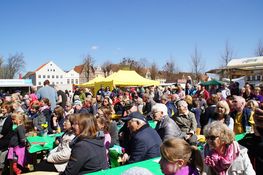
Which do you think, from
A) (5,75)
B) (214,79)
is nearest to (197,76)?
(214,79)

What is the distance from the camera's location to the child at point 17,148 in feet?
16.7

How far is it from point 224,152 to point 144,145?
1.16 metres

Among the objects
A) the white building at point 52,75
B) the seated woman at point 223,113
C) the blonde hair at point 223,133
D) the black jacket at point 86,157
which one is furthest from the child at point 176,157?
the white building at point 52,75

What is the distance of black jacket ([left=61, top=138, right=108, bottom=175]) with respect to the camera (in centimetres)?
297

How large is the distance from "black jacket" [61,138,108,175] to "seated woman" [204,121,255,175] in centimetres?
124

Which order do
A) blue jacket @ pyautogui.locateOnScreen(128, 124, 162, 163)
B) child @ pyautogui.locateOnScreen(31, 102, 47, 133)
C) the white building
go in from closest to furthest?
blue jacket @ pyautogui.locateOnScreen(128, 124, 162, 163) → child @ pyautogui.locateOnScreen(31, 102, 47, 133) → the white building

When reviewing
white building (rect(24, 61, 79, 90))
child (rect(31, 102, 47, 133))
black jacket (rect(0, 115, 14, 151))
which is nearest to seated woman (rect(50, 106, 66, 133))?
child (rect(31, 102, 47, 133))

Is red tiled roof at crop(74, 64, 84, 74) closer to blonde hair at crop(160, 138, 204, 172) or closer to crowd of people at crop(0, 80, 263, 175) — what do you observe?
crowd of people at crop(0, 80, 263, 175)

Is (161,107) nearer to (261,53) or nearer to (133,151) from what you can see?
(133,151)

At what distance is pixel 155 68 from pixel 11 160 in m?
64.1

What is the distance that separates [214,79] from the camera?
28.5m

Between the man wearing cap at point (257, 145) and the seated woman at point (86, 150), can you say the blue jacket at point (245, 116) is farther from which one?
the seated woman at point (86, 150)

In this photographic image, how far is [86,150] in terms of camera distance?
3000 millimetres

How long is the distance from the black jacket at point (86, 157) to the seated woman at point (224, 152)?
4.05 ft
